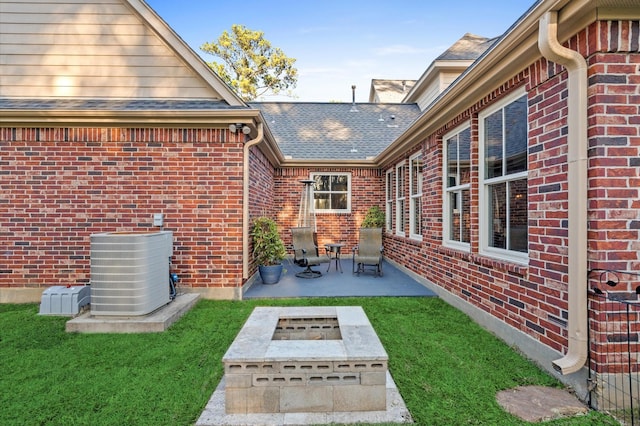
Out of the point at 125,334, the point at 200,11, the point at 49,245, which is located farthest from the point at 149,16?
the point at 200,11

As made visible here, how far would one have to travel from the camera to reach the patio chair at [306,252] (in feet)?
22.9

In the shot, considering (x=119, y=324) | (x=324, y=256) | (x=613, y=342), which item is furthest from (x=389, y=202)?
(x=119, y=324)

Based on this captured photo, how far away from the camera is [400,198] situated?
7.86 metres

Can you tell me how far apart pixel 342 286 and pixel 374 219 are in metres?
3.30

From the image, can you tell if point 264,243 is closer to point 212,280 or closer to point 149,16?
point 212,280

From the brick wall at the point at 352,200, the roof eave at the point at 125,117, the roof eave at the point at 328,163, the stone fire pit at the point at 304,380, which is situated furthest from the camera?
the brick wall at the point at 352,200

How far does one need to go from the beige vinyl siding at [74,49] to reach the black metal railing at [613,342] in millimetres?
6652

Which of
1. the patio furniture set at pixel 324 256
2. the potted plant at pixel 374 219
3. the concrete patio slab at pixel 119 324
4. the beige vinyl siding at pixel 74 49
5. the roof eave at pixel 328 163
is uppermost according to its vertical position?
the beige vinyl siding at pixel 74 49

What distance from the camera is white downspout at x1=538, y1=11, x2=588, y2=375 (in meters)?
2.42

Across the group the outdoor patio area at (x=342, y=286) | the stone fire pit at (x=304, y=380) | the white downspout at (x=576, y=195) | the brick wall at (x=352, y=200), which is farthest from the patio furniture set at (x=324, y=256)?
the stone fire pit at (x=304, y=380)

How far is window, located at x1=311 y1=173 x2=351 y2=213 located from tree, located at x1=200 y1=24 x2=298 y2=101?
14206 mm

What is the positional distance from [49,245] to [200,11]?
1586cm

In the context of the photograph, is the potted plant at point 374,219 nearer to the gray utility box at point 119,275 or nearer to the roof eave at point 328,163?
the roof eave at point 328,163

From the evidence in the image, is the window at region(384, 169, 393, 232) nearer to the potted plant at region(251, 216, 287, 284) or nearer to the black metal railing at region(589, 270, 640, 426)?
the potted plant at region(251, 216, 287, 284)
